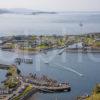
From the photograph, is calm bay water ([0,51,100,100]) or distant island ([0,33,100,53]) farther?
distant island ([0,33,100,53])

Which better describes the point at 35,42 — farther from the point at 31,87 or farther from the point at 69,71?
the point at 31,87

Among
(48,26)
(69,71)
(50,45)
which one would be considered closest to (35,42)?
(50,45)

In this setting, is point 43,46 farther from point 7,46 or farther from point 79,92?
point 79,92

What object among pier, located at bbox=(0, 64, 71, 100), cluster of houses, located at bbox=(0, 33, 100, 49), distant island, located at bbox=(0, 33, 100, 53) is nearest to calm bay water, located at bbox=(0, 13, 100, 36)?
cluster of houses, located at bbox=(0, 33, 100, 49)

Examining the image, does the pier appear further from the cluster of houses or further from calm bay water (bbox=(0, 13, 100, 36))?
calm bay water (bbox=(0, 13, 100, 36))

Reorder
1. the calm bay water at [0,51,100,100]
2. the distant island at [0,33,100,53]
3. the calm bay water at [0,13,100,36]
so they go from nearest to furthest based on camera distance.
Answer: the calm bay water at [0,51,100,100] < the distant island at [0,33,100,53] < the calm bay water at [0,13,100,36]

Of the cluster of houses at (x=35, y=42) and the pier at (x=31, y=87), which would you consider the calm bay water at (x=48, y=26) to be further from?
the pier at (x=31, y=87)

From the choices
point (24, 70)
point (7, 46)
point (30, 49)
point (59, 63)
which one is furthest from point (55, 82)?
point (7, 46)

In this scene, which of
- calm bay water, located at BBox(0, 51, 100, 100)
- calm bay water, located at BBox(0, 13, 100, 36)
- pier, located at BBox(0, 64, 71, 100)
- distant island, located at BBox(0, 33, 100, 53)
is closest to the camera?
pier, located at BBox(0, 64, 71, 100)

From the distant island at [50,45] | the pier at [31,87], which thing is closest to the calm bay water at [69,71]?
the pier at [31,87]
